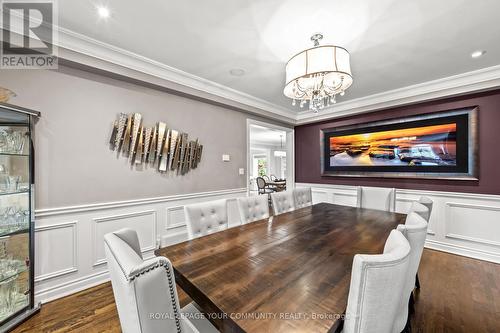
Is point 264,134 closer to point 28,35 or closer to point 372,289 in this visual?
point 28,35

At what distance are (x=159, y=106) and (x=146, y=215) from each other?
4.70ft

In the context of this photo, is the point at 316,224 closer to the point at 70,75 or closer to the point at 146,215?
the point at 146,215

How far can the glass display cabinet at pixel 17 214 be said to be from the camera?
5.42ft

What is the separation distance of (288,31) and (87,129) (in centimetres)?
226

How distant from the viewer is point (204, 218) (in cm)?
187

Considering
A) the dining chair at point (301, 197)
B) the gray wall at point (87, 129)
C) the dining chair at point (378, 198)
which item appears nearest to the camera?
the gray wall at point (87, 129)

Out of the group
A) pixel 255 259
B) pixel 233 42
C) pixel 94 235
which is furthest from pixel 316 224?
pixel 94 235

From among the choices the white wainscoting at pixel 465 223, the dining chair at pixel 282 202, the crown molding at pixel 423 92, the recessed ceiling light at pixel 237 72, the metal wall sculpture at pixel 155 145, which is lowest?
the white wainscoting at pixel 465 223

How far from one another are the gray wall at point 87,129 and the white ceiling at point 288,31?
52 cm

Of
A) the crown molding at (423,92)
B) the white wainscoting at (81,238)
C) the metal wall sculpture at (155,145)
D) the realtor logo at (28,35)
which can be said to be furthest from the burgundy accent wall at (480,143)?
the realtor logo at (28,35)

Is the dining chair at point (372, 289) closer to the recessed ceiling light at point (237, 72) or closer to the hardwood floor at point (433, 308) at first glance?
the hardwood floor at point (433, 308)

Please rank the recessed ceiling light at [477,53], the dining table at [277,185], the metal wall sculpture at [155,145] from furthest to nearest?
the dining table at [277,185] → the metal wall sculpture at [155,145] → the recessed ceiling light at [477,53]

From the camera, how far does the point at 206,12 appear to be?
5.36ft

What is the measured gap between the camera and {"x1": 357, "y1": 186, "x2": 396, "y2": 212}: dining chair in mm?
2797
